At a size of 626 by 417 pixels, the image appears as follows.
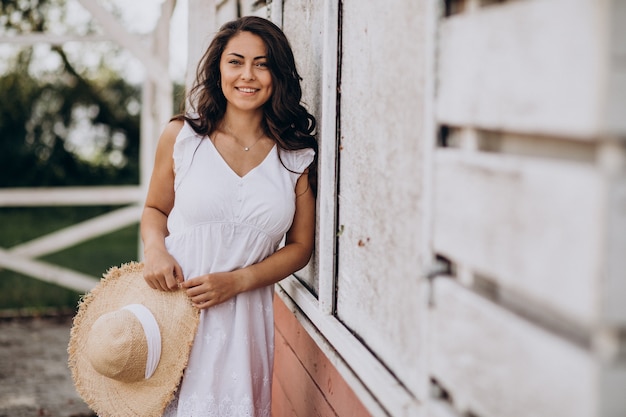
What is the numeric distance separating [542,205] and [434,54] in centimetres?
51

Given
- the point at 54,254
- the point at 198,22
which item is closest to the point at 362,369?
the point at 198,22

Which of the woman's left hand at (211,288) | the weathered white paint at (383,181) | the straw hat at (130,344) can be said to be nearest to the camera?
the weathered white paint at (383,181)

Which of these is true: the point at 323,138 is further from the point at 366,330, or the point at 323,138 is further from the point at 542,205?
the point at 542,205

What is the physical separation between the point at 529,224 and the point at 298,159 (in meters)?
1.64

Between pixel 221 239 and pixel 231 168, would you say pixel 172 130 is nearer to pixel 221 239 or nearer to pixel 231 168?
pixel 231 168

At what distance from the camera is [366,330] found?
84.6 inches

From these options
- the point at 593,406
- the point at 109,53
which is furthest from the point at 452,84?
the point at 109,53

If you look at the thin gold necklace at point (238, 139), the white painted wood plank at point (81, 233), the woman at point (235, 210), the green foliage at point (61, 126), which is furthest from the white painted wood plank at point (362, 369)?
the green foliage at point (61, 126)

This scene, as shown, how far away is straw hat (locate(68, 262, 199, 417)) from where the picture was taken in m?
2.44

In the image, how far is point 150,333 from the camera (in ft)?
8.17

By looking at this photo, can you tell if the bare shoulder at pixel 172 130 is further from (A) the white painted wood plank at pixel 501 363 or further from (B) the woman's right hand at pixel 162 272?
(A) the white painted wood plank at pixel 501 363

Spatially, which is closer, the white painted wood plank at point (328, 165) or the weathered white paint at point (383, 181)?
the weathered white paint at point (383, 181)

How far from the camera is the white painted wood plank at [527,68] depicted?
0.98 metres

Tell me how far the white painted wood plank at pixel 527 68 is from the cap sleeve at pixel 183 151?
51.5 inches
